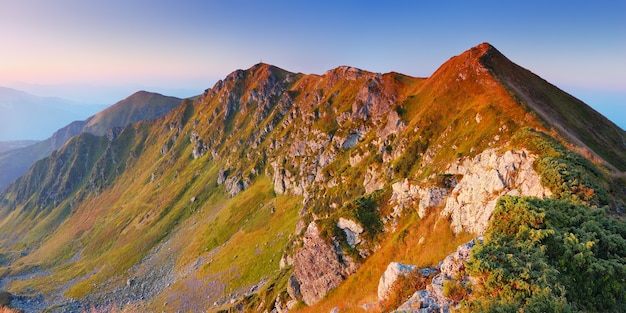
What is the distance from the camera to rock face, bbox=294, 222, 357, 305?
172ft

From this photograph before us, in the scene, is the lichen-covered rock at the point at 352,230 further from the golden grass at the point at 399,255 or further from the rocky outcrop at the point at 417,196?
the rocky outcrop at the point at 417,196

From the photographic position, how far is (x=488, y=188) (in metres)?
38.0

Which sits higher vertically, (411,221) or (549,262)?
(549,262)

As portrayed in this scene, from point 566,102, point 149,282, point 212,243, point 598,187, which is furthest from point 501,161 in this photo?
point 149,282

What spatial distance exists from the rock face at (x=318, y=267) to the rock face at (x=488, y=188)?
2037 centimetres

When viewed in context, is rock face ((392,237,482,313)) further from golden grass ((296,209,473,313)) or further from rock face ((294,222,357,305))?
rock face ((294,222,357,305))

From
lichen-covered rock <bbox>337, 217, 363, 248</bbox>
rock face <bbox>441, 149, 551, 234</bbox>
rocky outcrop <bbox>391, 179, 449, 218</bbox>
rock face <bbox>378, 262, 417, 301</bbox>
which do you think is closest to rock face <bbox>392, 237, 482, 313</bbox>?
rock face <bbox>378, 262, 417, 301</bbox>

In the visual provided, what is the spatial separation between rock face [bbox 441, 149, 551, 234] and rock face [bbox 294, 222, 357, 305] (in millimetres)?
20369

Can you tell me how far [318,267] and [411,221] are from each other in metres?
19.6

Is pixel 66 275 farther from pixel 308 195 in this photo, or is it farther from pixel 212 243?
pixel 308 195

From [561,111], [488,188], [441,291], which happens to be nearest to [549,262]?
A: [441,291]

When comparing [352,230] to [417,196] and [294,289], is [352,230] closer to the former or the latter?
[417,196]

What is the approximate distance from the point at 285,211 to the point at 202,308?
59.6 meters

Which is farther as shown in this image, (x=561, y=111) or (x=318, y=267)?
(x=561, y=111)
